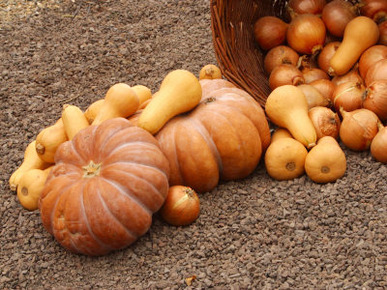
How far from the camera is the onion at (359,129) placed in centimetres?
315

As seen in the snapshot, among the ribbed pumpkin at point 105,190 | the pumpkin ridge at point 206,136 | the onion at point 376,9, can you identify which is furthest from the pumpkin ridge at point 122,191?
the onion at point 376,9

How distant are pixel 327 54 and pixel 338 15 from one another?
0.27 meters

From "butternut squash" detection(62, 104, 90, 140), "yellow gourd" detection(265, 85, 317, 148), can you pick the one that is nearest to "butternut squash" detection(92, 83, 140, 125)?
"butternut squash" detection(62, 104, 90, 140)

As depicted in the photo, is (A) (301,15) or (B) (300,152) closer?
(B) (300,152)

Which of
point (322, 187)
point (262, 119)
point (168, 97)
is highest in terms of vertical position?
point (168, 97)

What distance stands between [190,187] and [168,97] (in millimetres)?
503

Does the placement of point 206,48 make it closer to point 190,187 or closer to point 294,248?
point 190,187

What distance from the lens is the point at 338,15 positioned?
384 centimetres

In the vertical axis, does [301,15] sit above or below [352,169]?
above

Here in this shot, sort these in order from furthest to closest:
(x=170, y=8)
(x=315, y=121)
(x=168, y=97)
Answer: (x=170, y=8) → (x=315, y=121) → (x=168, y=97)

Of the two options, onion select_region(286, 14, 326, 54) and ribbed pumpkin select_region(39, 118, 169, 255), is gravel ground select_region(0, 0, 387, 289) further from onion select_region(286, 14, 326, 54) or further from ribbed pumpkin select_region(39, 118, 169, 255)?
onion select_region(286, 14, 326, 54)

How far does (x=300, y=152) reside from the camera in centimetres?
311

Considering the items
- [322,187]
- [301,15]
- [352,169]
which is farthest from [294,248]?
[301,15]

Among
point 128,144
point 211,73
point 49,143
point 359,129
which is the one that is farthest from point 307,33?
point 49,143
